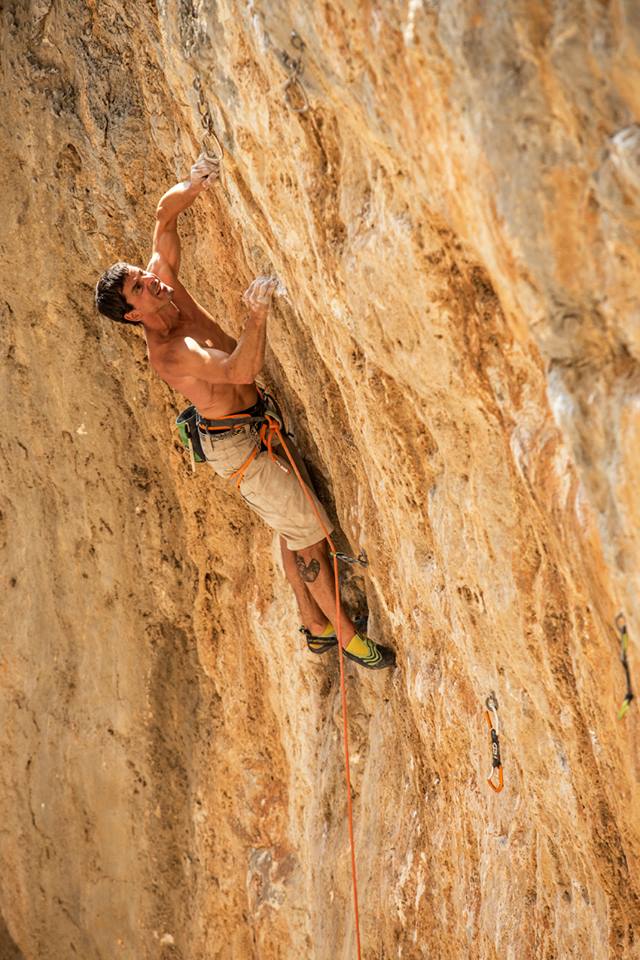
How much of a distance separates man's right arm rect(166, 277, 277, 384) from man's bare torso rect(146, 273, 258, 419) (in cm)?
5

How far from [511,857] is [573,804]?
0.59 m

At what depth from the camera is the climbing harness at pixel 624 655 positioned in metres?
2.67

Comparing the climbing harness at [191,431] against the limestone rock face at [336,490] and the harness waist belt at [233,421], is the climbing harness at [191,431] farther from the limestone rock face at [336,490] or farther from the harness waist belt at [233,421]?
the limestone rock face at [336,490]

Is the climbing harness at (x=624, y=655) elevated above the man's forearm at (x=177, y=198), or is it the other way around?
the man's forearm at (x=177, y=198)

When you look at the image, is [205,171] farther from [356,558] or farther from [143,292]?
[356,558]

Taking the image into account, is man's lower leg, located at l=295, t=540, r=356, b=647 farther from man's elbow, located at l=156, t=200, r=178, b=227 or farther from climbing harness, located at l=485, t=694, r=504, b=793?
man's elbow, located at l=156, t=200, r=178, b=227

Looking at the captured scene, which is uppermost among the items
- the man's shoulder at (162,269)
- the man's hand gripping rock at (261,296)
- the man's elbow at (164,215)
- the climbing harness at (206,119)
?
the climbing harness at (206,119)

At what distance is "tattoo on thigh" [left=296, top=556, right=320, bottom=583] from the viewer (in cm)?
460

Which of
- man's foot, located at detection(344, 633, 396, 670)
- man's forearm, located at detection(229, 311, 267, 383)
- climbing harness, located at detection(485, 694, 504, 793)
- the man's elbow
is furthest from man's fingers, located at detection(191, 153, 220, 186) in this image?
climbing harness, located at detection(485, 694, 504, 793)

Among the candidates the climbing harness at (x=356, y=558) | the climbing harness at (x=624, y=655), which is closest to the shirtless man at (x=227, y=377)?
the climbing harness at (x=356, y=558)

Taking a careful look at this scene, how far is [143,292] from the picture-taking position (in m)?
3.89

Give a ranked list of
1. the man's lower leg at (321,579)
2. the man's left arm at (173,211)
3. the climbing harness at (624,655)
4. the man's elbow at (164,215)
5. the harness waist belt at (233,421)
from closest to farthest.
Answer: the climbing harness at (624,655) < the man's left arm at (173,211) < the man's elbow at (164,215) < the harness waist belt at (233,421) < the man's lower leg at (321,579)

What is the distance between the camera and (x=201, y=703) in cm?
577

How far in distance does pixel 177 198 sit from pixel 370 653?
6.67 ft
